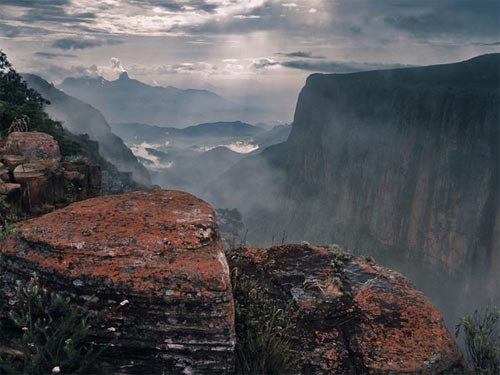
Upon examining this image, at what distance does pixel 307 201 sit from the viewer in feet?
576

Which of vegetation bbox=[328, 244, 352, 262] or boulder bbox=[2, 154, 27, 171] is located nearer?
vegetation bbox=[328, 244, 352, 262]

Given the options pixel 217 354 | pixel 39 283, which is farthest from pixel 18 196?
pixel 217 354

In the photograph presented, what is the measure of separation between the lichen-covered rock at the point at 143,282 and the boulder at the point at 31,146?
900 centimetres

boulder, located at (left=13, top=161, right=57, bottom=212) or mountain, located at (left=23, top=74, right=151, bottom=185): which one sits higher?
boulder, located at (left=13, top=161, right=57, bottom=212)

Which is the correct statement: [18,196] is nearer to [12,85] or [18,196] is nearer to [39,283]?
[39,283]

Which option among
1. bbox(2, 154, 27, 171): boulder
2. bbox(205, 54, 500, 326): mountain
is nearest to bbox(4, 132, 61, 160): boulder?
bbox(2, 154, 27, 171): boulder

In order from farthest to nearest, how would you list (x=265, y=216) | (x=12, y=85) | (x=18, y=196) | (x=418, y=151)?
(x=265, y=216)
(x=418, y=151)
(x=12, y=85)
(x=18, y=196)

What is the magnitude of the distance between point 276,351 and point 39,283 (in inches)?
105

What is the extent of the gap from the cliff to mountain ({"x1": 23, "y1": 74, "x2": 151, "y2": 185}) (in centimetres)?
13128

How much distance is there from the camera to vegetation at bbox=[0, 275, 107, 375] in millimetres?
3971

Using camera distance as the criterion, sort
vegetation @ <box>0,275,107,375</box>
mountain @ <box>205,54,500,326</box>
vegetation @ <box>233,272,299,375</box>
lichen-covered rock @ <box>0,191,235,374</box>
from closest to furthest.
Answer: vegetation @ <box>0,275,107,375</box>, lichen-covered rock @ <box>0,191,235,374</box>, vegetation @ <box>233,272,299,375</box>, mountain @ <box>205,54,500,326</box>

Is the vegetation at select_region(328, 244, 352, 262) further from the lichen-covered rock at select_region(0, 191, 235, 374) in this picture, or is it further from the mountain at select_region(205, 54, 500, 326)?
the mountain at select_region(205, 54, 500, 326)

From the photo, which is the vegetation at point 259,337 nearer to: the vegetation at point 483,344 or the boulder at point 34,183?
the vegetation at point 483,344

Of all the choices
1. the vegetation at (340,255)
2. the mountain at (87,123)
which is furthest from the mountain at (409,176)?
the vegetation at (340,255)
